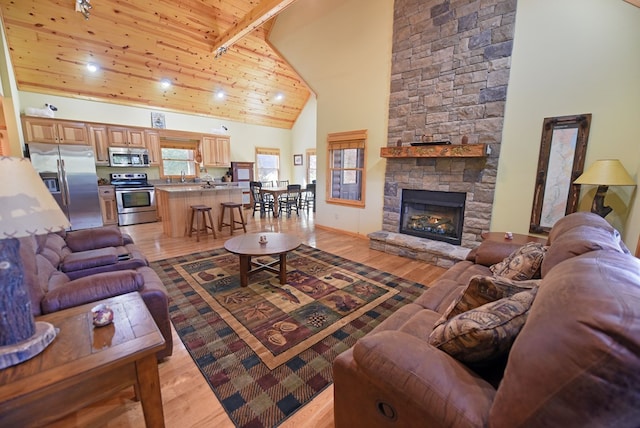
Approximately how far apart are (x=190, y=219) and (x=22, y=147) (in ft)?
10.3

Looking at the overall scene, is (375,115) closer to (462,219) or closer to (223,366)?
(462,219)

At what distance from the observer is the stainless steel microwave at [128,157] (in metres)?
5.84

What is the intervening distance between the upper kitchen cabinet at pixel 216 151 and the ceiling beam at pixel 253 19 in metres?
2.67

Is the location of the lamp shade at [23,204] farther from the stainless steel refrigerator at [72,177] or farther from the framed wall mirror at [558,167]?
the stainless steel refrigerator at [72,177]

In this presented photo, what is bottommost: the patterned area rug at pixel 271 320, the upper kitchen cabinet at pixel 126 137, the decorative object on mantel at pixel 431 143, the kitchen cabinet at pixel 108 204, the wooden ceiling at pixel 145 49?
the patterned area rug at pixel 271 320

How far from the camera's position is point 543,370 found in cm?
64

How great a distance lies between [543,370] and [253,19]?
17.0 feet

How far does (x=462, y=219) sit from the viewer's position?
3.78m

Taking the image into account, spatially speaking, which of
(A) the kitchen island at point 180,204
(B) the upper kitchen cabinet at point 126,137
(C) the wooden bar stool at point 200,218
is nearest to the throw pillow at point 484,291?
(C) the wooden bar stool at point 200,218

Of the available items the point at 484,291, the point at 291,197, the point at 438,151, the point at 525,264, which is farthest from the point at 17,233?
the point at 291,197

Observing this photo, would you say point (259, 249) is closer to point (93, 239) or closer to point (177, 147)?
point (93, 239)

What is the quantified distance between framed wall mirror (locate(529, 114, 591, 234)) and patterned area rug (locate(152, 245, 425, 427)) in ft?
5.85

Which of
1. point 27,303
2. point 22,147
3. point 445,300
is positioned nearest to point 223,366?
point 27,303

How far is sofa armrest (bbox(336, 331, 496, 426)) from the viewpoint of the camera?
0.81 m
